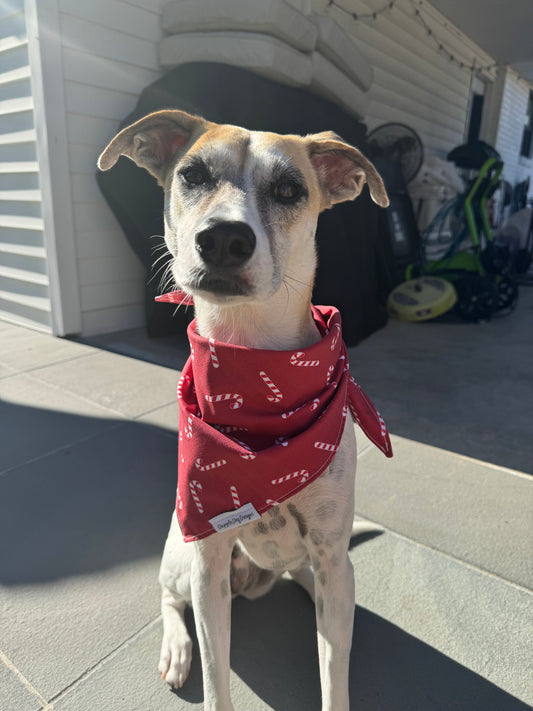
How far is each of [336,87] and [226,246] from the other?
511cm

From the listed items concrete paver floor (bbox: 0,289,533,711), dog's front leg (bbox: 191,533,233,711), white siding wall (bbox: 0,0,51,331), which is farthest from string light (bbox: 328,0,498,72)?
dog's front leg (bbox: 191,533,233,711)

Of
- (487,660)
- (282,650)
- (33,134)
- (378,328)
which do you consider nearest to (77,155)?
(33,134)

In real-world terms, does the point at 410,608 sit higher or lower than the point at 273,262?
lower

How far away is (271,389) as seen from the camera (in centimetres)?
146

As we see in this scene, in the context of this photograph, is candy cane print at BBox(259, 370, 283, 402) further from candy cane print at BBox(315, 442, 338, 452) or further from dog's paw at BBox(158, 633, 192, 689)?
dog's paw at BBox(158, 633, 192, 689)

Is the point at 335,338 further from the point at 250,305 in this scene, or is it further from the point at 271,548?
the point at 271,548

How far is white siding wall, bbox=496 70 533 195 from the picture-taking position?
13.1 m

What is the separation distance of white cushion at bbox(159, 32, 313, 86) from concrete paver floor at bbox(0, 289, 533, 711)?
3.07m

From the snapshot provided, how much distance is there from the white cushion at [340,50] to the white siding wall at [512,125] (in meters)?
8.79

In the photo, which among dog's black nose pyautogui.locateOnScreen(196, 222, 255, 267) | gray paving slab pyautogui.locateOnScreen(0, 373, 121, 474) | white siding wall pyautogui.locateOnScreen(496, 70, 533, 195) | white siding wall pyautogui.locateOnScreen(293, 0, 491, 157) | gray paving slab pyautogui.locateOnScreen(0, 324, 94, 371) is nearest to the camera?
dog's black nose pyautogui.locateOnScreen(196, 222, 255, 267)

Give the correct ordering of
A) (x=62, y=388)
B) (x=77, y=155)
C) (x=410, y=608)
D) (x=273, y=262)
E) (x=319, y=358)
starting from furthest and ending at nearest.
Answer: (x=77, y=155), (x=62, y=388), (x=410, y=608), (x=319, y=358), (x=273, y=262)

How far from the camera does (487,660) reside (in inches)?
66.2

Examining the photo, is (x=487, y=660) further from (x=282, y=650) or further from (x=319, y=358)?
(x=319, y=358)

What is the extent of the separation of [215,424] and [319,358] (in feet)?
1.24
